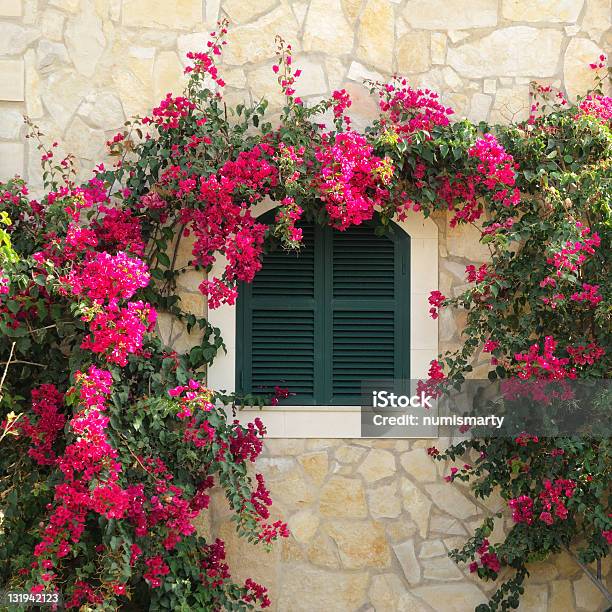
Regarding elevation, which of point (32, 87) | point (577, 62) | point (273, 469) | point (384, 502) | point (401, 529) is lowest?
point (401, 529)

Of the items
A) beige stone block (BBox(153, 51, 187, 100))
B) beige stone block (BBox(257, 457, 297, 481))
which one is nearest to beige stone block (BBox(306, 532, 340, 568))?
beige stone block (BBox(257, 457, 297, 481))

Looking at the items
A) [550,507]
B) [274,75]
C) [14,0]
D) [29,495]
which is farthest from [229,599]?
[14,0]

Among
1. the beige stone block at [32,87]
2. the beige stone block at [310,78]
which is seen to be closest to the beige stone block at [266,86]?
the beige stone block at [310,78]

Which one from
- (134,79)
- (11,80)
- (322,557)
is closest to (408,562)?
(322,557)

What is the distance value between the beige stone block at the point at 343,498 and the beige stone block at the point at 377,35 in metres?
2.46

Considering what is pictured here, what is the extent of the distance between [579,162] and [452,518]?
7.28 ft

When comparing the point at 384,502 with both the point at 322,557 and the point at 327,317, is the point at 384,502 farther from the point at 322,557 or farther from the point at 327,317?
the point at 327,317

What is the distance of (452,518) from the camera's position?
17.8ft

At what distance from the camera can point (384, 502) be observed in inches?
213

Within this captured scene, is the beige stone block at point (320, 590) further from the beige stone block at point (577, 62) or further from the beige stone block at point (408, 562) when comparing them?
the beige stone block at point (577, 62)

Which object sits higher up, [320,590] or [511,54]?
[511,54]

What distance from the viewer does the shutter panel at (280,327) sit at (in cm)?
546

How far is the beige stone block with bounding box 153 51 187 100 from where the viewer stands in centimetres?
543

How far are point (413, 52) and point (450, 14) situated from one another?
1.07 feet
